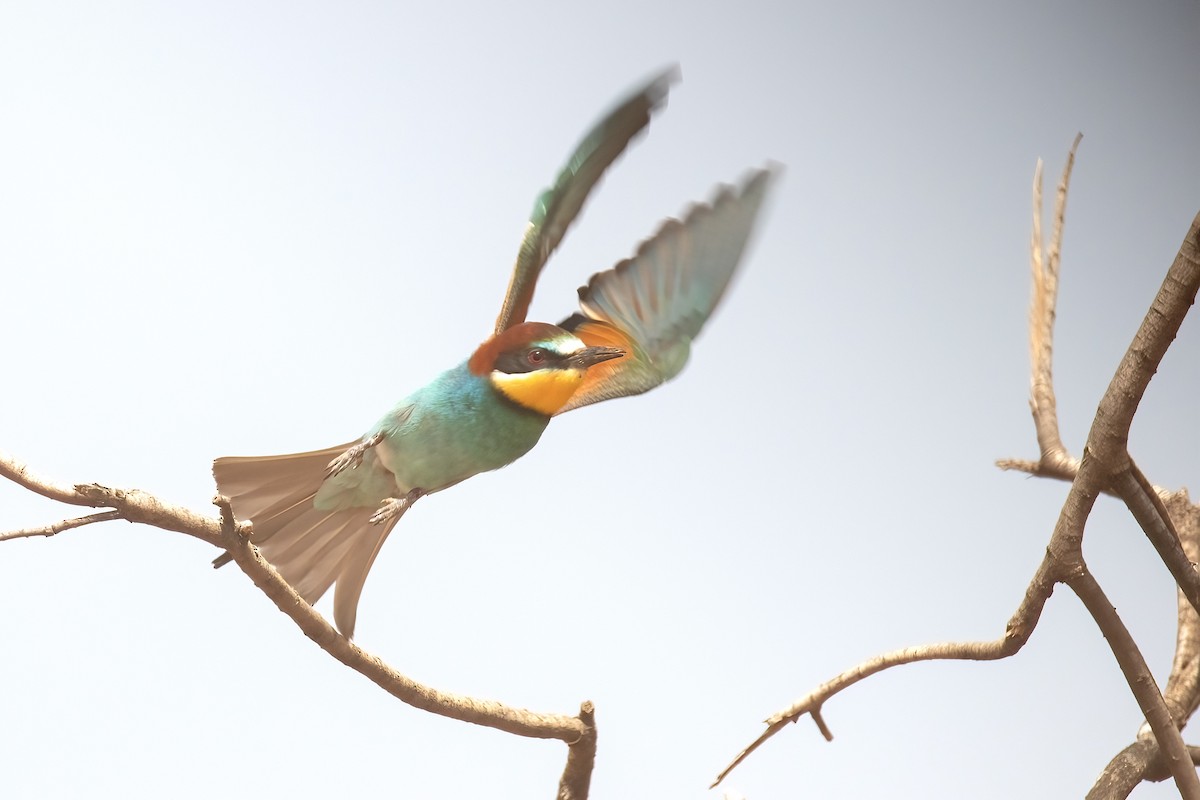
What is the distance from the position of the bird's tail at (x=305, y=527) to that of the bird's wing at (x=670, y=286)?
0.99 feet

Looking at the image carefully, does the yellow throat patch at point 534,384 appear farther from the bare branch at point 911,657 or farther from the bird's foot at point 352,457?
the bare branch at point 911,657

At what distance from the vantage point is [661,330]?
124 cm

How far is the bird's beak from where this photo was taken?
107 centimetres

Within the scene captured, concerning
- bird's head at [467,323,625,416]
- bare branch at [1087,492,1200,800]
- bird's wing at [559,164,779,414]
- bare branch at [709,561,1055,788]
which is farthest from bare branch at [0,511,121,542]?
bare branch at [1087,492,1200,800]

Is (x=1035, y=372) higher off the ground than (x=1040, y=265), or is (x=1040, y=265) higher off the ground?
(x=1040, y=265)

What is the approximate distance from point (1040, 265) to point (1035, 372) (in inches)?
5.5

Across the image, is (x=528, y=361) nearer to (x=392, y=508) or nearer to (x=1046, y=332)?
(x=392, y=508)

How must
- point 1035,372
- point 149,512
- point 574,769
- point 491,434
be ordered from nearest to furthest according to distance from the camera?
point 149,512 < point 491,434 < point 574,769 < point 1035,372

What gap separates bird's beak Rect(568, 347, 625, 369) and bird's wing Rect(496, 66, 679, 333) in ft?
0.29

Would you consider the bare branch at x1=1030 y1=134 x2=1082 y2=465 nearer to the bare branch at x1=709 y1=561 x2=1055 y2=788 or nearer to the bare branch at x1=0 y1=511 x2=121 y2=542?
the bare branch at x1=709 y1=561 x2=1055 y2=788

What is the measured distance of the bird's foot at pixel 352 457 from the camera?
42.2 inches

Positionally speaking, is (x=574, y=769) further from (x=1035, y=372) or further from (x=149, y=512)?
(x=1035, y=372)

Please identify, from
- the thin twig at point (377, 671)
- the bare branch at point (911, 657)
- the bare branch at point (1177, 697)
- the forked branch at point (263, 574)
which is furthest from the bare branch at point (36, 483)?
the bare branch at point (1177, 697)

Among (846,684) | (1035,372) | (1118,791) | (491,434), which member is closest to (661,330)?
(491,434)
